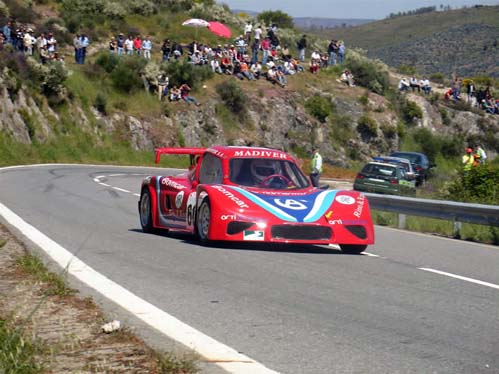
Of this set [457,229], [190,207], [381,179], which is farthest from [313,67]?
[190,207]

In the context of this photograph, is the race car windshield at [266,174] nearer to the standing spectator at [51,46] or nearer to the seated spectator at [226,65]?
the standing spectator at [51,46]

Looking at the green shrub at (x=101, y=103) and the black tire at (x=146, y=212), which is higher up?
the black tire at (x=146, y=212)

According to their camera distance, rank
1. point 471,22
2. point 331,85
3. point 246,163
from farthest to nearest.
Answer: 1. point 471,22
2. point 331,85
3. point 246,163

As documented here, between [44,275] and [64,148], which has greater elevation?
[44,275]

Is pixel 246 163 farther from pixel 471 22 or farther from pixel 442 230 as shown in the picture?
pixel 471 22

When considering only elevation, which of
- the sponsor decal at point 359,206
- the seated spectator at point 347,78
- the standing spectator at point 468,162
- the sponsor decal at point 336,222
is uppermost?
the sponsor decal at point 359,206

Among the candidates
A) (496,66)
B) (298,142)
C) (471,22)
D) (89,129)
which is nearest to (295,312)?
(89,129)

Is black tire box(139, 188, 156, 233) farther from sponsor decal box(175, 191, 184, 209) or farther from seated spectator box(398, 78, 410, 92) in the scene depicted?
seated spectator box(398, 78, 410, 92)

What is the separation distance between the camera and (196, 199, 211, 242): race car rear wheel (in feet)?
41.2

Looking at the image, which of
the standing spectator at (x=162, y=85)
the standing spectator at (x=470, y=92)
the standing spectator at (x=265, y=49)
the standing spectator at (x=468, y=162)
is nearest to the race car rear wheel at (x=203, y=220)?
the standing spectator at (x=468, y=162)

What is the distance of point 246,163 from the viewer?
13.7 m

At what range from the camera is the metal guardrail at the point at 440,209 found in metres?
16.2

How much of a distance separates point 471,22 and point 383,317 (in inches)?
6228

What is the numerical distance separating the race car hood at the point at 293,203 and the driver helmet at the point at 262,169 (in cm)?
68
